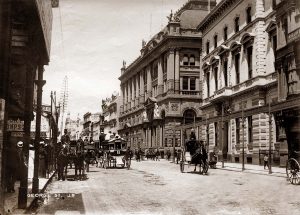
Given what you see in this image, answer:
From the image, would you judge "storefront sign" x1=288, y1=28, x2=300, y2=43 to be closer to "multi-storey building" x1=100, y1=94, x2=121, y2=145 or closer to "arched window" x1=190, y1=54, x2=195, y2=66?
"arched window" x1=190, y1=54, x2=195, y2=66

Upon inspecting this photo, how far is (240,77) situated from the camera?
1508 inches

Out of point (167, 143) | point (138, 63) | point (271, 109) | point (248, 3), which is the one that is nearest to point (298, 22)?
point (271, 109)

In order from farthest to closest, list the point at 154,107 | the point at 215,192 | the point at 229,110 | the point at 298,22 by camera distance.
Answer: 1. the point at 154,107
2. the point at 229,110
3. the point at 298,22
4. the point at 215,192

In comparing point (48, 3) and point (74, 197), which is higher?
point (48, 3)

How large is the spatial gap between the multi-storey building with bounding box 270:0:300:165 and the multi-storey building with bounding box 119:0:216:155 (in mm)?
28428

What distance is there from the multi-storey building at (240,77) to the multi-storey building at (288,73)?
1423 millimetres

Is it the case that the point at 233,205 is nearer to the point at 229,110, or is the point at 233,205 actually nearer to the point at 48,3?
the point at 48,3

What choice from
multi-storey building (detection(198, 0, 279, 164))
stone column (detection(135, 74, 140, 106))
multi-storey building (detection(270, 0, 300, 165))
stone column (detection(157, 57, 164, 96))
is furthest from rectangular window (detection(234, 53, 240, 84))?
stone column (detection(135, 74, 140, 106))

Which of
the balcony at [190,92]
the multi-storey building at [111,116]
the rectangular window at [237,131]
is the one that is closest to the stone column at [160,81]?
the balcony at [190,92]

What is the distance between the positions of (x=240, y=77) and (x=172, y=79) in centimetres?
2485

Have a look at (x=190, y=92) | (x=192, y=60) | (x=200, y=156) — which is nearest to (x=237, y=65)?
(x=200, y=156)

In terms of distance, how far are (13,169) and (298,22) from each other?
63.2 ft

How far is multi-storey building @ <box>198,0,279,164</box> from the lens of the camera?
3362 cm

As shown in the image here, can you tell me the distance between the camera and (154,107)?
67188 millimetres
